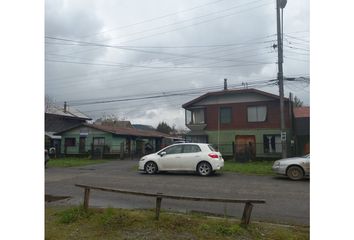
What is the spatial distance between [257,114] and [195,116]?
581 cm

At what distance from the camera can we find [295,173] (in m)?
12.4

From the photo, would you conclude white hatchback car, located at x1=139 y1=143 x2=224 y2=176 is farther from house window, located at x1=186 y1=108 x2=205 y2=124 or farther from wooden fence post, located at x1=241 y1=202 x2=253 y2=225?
house window, located at x1=186 y1=108 x2=205 y2=124

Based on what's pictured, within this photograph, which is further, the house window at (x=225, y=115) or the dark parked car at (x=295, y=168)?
the house window at (x=225, y=115)

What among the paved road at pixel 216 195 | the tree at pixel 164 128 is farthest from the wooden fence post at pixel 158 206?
the tree at pixel 164 128

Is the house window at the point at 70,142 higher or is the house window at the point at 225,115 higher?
the house window at the point at 225,115

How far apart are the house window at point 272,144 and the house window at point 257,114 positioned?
165cm

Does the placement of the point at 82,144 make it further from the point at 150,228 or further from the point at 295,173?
the point at 150,228

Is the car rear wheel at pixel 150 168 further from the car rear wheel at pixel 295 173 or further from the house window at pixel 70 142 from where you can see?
the house window at pixel 70 142

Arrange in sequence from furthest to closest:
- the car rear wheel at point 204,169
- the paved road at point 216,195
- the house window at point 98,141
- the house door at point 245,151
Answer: the house window at point 98,141 < the house door at point 245,151 < the car rear wheel at point 204,169 < the paved road at point 216,195

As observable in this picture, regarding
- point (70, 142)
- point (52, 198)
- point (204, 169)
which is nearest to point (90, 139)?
point (70, 142)

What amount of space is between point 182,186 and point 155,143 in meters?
31.3

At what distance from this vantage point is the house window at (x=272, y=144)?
84.7ft
